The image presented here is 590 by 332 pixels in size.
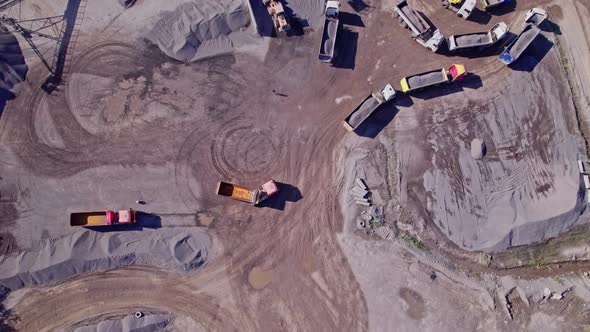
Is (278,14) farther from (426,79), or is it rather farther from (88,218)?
(88,218)

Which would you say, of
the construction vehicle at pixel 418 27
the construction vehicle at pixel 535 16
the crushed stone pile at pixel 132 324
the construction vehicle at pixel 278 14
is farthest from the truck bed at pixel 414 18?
the crushed stone pile at pixel 132 324

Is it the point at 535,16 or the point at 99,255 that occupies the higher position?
the point at 535,16

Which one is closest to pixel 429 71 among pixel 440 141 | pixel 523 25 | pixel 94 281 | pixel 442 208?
pixel 440 141

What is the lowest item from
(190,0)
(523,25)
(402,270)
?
(402,270)

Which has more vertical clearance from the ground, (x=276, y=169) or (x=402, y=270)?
(x=276, y=169)

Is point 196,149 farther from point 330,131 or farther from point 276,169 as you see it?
point 330,131

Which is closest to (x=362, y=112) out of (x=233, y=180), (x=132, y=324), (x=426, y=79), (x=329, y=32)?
(x=426, y=79)
